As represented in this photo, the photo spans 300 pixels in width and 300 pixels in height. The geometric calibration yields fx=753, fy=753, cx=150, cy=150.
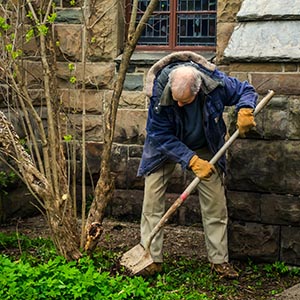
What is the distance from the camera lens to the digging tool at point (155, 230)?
5375 mm

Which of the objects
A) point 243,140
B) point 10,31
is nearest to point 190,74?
point 243,140

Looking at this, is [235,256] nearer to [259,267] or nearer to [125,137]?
[259,267]

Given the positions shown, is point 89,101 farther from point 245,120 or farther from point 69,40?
point 245,120

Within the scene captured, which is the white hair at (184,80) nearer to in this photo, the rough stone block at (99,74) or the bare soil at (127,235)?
the bare soil at (127,235)

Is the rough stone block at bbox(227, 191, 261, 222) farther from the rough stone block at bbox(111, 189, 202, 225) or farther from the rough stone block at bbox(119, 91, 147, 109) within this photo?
the rough stone block at bbox(119, 91, 147, 109)

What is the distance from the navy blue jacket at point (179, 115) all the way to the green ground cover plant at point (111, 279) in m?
0.89

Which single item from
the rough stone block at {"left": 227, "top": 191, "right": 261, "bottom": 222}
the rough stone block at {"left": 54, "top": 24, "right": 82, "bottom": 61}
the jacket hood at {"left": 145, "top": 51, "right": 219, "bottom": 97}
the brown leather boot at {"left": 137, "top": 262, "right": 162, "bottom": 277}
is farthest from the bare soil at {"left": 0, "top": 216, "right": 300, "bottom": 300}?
the rough stone block at {"left": 54, "top": 24, "right": 82, "bottom": 61}

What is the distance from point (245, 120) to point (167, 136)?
1.97ft

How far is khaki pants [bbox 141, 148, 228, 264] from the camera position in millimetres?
5691

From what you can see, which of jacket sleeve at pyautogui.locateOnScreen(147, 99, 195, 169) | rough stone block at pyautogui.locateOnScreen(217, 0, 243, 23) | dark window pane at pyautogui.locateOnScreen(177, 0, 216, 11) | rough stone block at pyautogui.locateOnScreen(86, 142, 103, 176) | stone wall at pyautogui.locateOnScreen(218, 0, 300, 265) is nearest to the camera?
jacket sleeve at pyautogui.locateOnScreen(147, 99, 195, 169)

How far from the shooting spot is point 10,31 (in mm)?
6758

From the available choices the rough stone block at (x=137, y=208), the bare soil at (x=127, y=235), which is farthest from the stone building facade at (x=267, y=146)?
the rough stone block at (x=137, y=208)

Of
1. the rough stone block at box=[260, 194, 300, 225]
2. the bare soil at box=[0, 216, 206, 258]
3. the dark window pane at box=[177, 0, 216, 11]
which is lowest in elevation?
the bare soil at box=[0, 216, 206, 258]

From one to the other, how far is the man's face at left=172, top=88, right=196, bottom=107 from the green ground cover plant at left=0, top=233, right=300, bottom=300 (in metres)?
1.26
